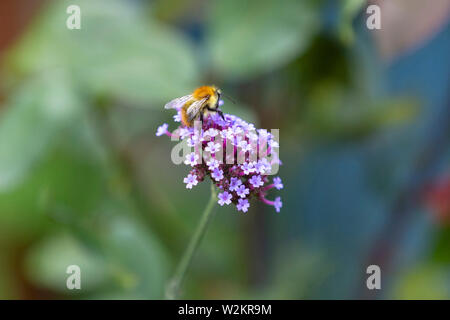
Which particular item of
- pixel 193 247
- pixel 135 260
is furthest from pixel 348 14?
pixel 135 260

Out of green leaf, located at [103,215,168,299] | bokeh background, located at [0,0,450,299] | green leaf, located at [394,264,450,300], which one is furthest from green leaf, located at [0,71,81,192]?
green leaf, located at [394,264,450,300]

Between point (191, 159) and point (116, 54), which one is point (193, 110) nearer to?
point (191, 159)

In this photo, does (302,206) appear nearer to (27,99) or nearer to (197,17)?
(197,17)

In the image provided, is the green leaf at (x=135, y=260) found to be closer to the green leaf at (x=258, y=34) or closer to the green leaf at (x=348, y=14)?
the green leaf at (x=258, y=34)

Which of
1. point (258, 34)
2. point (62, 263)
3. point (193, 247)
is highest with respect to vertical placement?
point (258, 34)

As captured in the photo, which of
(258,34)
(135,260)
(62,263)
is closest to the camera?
(135,260)

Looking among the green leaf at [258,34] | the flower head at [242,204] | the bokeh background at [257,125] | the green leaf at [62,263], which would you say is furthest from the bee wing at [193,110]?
the green leaf at [62,263]
